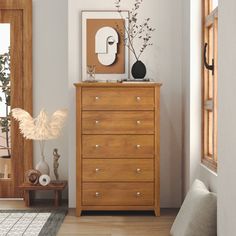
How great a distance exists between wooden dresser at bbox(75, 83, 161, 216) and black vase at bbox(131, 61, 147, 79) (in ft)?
0.81

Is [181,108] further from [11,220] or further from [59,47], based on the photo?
[11,220]

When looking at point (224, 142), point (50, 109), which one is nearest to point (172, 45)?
point (50, 109)

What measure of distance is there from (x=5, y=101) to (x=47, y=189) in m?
1.15

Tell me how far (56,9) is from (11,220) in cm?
225

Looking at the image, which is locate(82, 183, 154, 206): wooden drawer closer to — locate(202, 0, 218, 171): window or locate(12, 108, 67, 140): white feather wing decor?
locate(202, 0, 218, 171): window

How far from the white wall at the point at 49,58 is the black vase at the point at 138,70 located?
0.91 meters

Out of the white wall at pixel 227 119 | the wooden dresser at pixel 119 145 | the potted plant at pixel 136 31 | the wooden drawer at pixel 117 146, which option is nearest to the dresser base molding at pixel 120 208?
the wooden dresser at pixel 119 145

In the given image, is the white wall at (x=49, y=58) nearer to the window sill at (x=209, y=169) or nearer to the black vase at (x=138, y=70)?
the black vase at (x=138, y=70)

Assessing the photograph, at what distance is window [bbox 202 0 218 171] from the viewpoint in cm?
408

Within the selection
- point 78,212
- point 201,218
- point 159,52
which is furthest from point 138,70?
point 201,218

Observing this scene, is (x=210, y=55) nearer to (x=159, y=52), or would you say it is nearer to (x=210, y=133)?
(x=210, y=133)

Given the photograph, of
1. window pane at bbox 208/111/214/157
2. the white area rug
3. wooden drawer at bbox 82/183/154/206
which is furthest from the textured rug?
window pane at bbox 208/111/214/157

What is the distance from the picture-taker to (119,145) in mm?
4695

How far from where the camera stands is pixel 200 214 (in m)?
3.47
